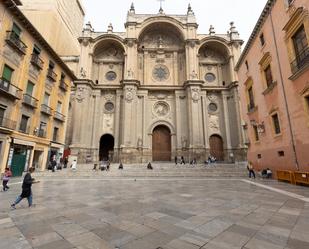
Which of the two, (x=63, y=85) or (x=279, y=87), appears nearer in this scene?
(x=279, y=87)

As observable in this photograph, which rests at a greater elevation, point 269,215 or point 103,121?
point 103,121

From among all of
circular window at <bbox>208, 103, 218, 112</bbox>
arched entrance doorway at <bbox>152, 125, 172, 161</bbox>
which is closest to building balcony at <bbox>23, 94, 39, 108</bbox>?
arched entrance doorway at <bbox>152, 125, 172, 161</bbox>

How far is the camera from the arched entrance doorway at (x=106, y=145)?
1054 inches

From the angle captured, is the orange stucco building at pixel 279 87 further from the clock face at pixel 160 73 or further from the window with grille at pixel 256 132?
the clock face at pixel 160 73

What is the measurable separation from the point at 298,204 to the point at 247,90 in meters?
13.7

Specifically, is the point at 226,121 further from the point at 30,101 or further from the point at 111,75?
the point at 30,101

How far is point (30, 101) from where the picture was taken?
53.0 feet

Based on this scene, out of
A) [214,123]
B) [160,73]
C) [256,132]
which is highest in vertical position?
[160,73]

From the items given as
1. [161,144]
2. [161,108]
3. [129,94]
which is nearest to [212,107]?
[161,108]

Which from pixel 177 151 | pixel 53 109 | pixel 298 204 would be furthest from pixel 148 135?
pixel 298 204

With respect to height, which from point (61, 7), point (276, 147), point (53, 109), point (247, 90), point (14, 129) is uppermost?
point (61, 7)

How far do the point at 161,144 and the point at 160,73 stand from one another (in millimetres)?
11236

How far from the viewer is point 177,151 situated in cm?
2544

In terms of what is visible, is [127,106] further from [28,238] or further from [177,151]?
[28,238]
